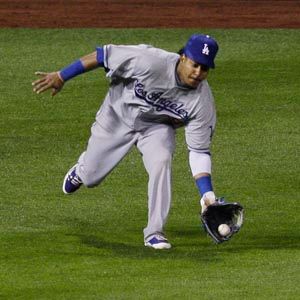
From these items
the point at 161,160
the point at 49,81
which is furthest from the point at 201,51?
the point at 49,81

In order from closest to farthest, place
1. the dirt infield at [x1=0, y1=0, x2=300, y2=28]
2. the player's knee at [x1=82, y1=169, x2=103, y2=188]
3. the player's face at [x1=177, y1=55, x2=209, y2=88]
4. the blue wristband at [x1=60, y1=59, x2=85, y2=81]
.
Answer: the player's face at [x1=177, y1=55, x2=209, y2=88]
the blue wristband at [x1=60, y1=59, x2=85, y2=81]
the player's knee at [x1=82, y1=169, x2=103, y2=188]
the dirt infield at [x1=0, y1=0, x2=300, y2=28]

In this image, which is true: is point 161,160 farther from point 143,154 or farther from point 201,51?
point 201,51

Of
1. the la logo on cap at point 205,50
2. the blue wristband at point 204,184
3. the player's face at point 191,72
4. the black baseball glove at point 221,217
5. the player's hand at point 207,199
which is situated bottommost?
the black baseball glove at point 221,217

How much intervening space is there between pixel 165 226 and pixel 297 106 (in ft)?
18.1

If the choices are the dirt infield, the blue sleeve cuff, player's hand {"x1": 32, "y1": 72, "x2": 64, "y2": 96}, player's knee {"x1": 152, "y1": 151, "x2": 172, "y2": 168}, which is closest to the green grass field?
player's knee {"x1": 152, "y1": 151, "x2": 172, "y2": 168}

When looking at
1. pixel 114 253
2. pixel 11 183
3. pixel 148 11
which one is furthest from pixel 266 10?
pixel 114 253

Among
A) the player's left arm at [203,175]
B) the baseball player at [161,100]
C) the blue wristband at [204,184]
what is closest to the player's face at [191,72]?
the baseball player at [161,100]

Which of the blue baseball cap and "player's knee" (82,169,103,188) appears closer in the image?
the blue baseball cap

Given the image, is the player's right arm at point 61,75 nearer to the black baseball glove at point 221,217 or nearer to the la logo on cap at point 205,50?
the la logo on cap at point 205,50

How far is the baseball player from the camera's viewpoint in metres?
9.27

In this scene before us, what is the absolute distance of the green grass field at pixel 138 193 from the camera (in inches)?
334

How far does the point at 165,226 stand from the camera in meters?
10.4

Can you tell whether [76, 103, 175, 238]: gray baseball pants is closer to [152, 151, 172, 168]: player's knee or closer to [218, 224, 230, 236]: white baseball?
[152, 151, 172, 168]: player's knee

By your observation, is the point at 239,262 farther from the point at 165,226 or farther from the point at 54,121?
the point at 54,121
